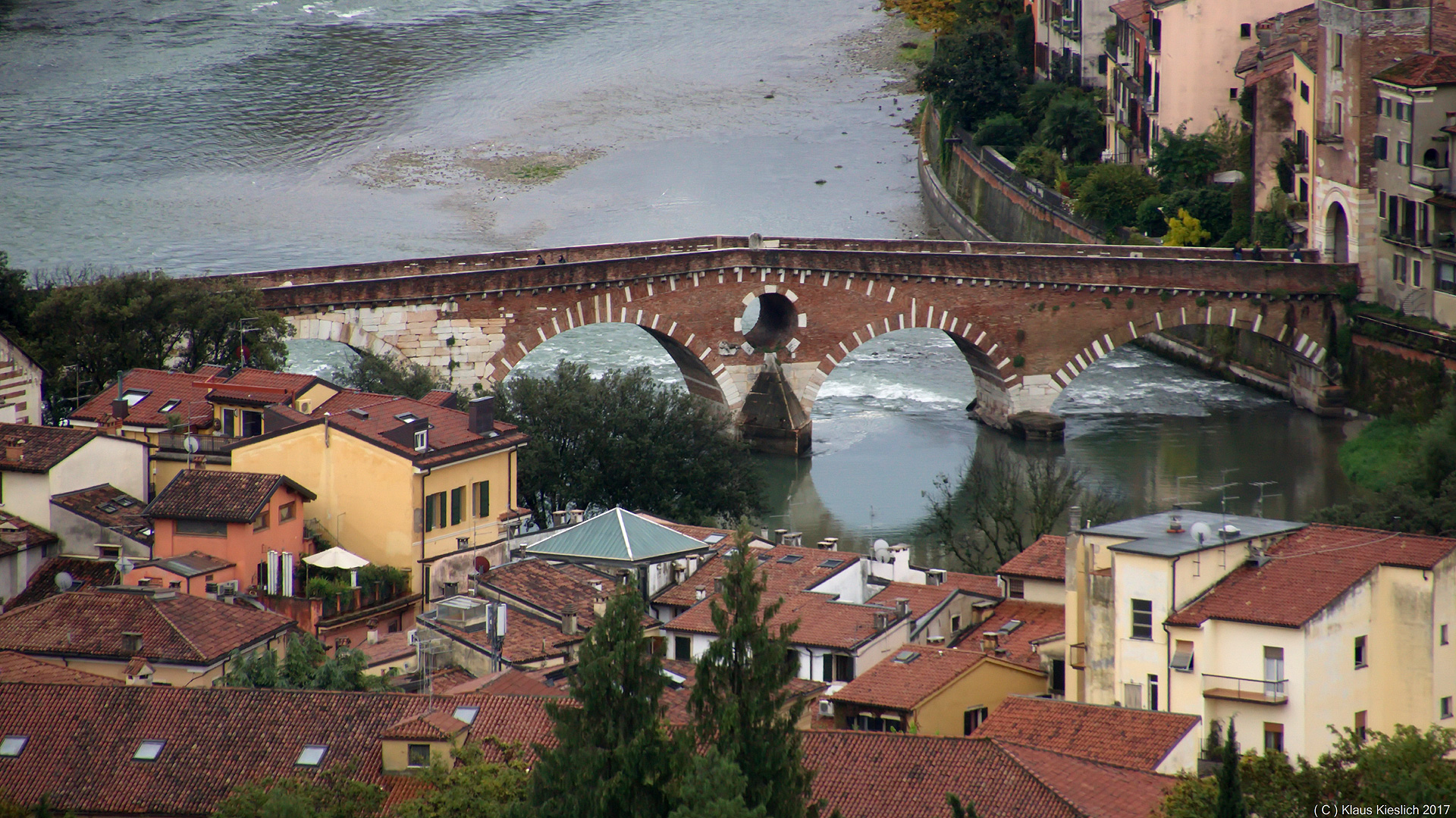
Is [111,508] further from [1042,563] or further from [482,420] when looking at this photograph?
[1042,563]

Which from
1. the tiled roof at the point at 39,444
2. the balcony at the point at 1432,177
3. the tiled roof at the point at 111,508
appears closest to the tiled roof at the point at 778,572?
the tiled roof at the point at 111,508

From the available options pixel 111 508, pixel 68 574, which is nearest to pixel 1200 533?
pixel 68 574

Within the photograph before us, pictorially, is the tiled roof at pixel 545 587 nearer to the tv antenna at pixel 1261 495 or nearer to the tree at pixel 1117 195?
the tv antenna at pixel 1261 495

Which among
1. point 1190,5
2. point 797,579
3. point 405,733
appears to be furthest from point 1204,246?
point 405,733

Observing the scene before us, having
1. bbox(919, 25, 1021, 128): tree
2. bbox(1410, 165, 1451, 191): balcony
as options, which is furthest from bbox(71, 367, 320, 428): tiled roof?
bbox(919, 25, 1021, 128): tree

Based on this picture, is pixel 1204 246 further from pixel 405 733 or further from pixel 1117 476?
pixel 405 733

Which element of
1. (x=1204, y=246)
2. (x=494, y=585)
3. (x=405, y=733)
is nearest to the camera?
(x=405, y=733)
